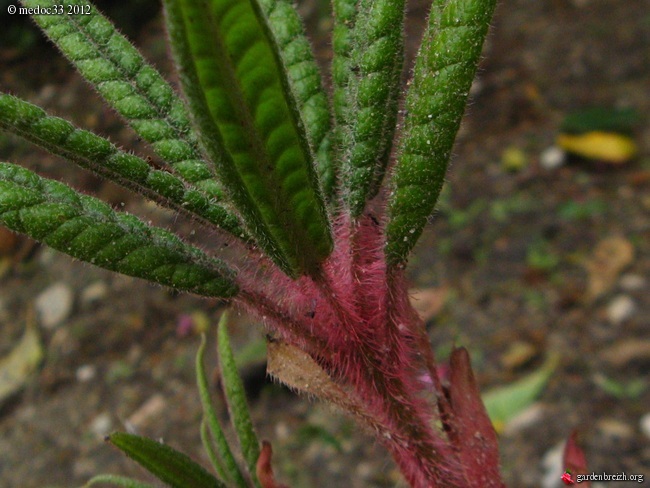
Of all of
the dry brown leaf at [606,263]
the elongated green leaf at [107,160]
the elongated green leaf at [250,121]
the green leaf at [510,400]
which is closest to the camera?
the elongated green leaf at [250,121]

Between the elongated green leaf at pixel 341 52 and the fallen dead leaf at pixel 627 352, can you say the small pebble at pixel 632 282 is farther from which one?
the elongated green leaf at pixel 341 52

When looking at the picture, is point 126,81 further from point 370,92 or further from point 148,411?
point 148,411

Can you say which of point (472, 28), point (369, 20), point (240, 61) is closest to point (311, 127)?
→ point (369, 20)

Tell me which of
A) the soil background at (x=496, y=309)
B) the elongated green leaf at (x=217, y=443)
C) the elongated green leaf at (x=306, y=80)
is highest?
the elongated green leaf at (x=306, y=80)

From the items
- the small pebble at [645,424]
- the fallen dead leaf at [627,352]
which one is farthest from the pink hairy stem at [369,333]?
the fallen dead leaf at [627,352]

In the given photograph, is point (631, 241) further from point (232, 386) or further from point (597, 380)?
point (232, 386)

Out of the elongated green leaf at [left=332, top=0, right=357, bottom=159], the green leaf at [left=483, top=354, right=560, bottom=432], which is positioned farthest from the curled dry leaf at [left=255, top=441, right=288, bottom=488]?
the green leaf at [left=483, top=354, right=560, bottom=432]
